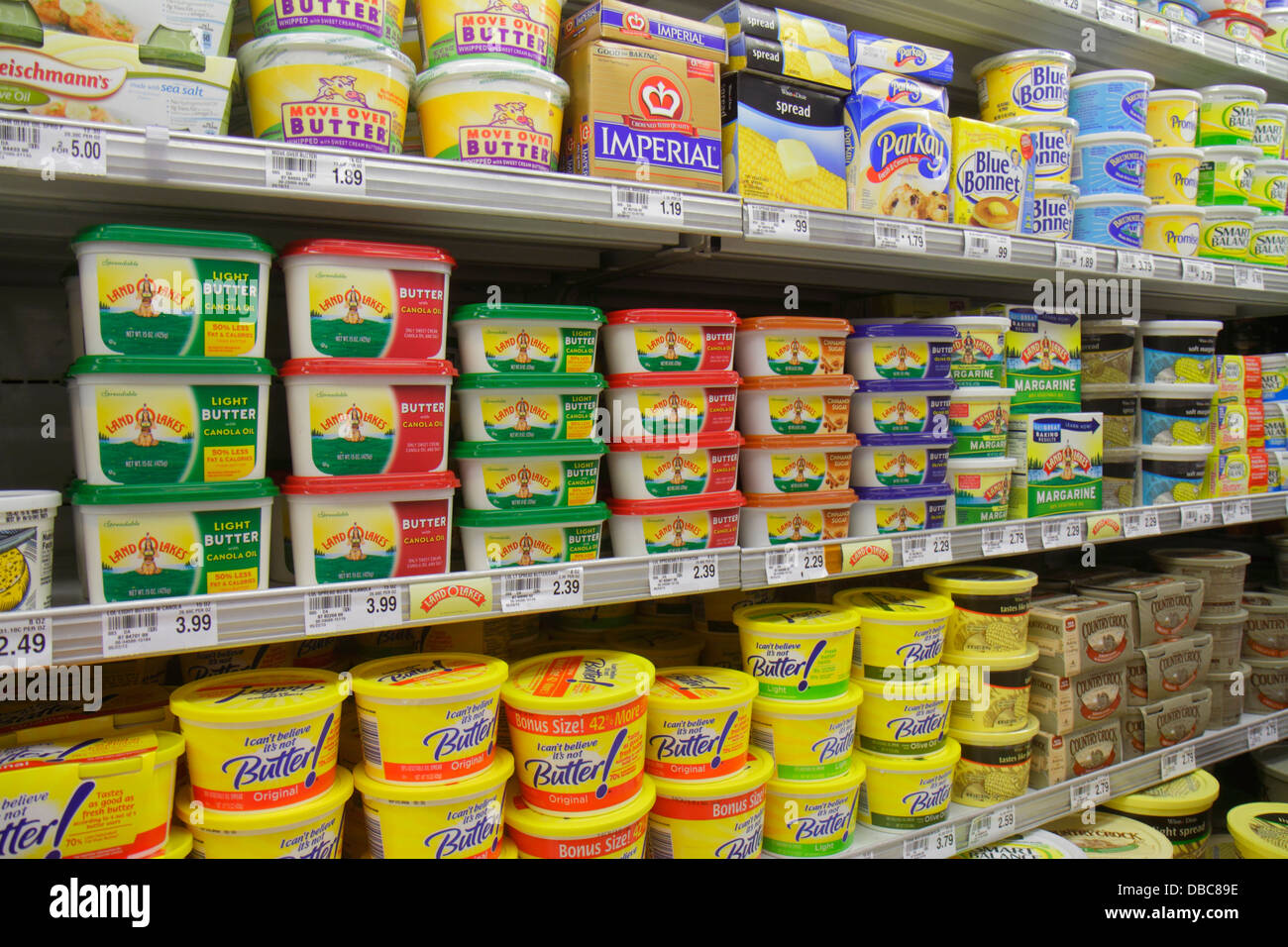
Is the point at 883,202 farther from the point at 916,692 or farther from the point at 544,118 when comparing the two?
the point at 916,692

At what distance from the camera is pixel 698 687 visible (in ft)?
4.63

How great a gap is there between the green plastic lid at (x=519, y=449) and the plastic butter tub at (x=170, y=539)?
29cm

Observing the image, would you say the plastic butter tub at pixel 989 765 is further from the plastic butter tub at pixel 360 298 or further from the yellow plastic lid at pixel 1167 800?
the plastic butter tub at pixel 360 298

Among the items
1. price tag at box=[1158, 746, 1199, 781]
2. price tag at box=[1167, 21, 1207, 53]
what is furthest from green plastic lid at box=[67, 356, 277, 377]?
price tag at box=[1167, 21, 1207, 53]

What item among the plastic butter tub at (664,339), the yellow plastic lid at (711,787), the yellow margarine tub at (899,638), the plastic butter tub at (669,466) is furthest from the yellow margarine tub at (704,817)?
the plastic butter tub at (664,339)

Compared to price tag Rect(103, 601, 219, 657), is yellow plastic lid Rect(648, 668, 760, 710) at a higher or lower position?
lower

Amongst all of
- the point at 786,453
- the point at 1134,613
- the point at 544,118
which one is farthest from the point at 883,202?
the point at 1134,613

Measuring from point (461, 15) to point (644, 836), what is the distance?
4.30 ft

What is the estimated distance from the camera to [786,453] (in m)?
1.55

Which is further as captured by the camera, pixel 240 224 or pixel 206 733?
pixel 240 224

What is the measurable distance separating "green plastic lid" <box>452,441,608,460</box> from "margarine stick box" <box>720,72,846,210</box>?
522mm

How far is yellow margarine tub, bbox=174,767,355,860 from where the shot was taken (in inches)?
42.0

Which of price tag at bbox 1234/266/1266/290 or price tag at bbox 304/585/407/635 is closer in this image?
price tag at bbox 304/585/407/635

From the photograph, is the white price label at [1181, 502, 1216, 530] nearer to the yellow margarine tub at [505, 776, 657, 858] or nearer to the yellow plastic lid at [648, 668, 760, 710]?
the yellow plastic lid at [648, 668, 760, 710]
